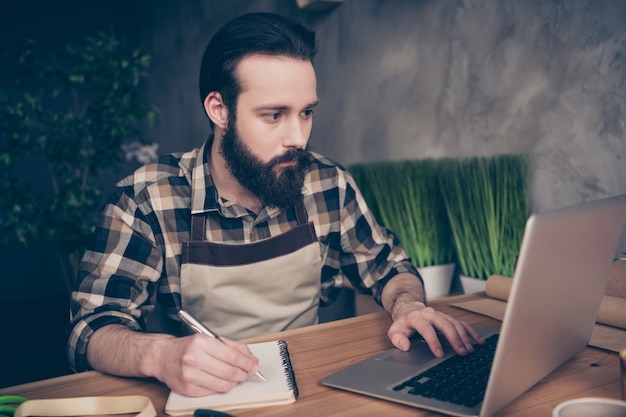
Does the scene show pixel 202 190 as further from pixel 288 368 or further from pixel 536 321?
pixel 536 321

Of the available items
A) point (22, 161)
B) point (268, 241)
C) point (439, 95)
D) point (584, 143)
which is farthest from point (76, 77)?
point (584, 143)

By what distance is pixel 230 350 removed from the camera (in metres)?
0.86

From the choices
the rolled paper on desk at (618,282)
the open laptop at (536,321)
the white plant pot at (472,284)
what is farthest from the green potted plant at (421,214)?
the open laptop at (536,321)

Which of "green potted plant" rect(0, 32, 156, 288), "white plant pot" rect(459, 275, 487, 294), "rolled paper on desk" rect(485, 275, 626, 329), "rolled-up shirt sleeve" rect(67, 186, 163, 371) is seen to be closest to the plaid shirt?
"rolled-up shirt sleeve" rect(67, 186, 163, 371)

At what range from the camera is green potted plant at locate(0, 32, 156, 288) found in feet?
10.5

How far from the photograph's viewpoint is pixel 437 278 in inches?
75.5

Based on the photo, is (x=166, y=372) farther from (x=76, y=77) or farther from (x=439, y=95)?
(x=76, y=77)

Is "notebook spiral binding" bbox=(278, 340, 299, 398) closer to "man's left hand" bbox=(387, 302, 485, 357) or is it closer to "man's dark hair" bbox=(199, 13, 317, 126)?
"man's left hand" bbox=(387, 302, 485, 357)

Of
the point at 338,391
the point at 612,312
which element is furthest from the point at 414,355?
the point at 612,312

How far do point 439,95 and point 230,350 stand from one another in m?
1.44

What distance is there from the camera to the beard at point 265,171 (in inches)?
55.0

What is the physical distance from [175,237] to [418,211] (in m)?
0.89

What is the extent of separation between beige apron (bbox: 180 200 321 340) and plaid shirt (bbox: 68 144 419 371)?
50 millimetres

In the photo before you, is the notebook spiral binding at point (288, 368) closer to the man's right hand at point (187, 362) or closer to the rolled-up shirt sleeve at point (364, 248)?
the man's right hand at point (187, 362)
